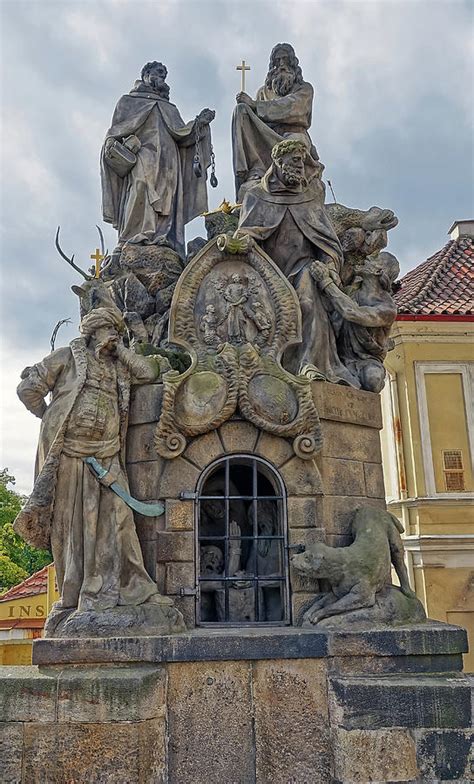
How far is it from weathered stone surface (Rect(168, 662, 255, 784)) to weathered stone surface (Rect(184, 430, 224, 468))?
1.61m

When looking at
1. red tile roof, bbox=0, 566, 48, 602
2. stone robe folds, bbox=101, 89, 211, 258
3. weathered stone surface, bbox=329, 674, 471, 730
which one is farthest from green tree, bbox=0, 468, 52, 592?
weathered stone surface, bbox=329, 674, 471, 730

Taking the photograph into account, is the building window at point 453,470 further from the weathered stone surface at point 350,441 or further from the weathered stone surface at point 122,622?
the weathered stone surface at point 122,622

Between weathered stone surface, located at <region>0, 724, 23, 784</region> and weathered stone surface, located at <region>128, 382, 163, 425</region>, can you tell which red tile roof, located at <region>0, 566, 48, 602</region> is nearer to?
weathered stone surface, located at <region>128, 382, 163, 425</region>

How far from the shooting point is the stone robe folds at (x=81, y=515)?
5418mm

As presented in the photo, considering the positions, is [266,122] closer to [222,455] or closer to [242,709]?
[222,455]

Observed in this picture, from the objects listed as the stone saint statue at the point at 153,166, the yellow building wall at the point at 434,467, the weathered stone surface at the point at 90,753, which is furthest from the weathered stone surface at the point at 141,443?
the yellow building wall at the point at 434,467

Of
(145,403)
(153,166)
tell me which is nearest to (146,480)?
(145,403)

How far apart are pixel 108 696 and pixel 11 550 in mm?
29048

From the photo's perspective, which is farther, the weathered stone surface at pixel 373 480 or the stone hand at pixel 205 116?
the stone hand at pixel 205 116

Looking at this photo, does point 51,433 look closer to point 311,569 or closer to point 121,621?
point 121,621

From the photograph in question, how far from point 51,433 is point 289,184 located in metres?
3.45

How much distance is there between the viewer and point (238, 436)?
598 cm

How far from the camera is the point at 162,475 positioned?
588 centimetres

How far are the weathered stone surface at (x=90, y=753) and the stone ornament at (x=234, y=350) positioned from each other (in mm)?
2073
